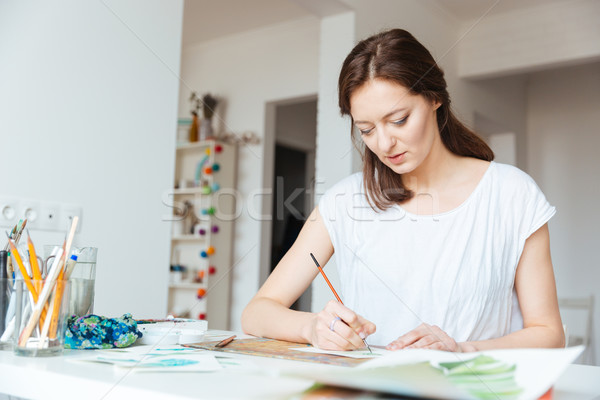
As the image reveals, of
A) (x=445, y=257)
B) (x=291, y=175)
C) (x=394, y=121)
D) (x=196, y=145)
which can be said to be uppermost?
(x=196, y=145)

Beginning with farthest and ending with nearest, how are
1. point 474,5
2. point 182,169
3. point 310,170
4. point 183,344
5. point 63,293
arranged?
point 310,170, point 182,169, point 474,5, point 183,344, point 63,293

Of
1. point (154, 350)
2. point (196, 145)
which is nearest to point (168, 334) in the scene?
point (154, 350)

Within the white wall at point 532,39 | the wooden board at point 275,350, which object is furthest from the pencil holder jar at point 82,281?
the white wall at point 532,39

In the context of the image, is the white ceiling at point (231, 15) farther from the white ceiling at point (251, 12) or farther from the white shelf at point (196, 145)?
the white shelf at point (196, 145)

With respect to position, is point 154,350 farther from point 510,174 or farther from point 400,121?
point 510,174

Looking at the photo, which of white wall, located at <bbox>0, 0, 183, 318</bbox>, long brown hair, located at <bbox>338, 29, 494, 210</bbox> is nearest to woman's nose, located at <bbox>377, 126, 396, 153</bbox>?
long brown hair, located at <bbox>338, 29, 494, 210</bbox>

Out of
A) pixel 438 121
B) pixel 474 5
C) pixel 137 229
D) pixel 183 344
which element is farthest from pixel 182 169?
pixel 183 344

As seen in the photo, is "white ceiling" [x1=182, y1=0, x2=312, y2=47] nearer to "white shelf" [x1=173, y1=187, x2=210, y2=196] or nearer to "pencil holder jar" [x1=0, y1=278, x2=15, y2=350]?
"white shelf" [x1=173, y1=187, x2=210, y2=196]

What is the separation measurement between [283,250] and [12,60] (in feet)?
11.3

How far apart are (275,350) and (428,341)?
24cm

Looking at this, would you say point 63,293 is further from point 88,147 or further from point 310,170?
point 310,170

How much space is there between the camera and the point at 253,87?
14.5ft

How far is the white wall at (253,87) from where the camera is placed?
13.7 ft

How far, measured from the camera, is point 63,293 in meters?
0.81
